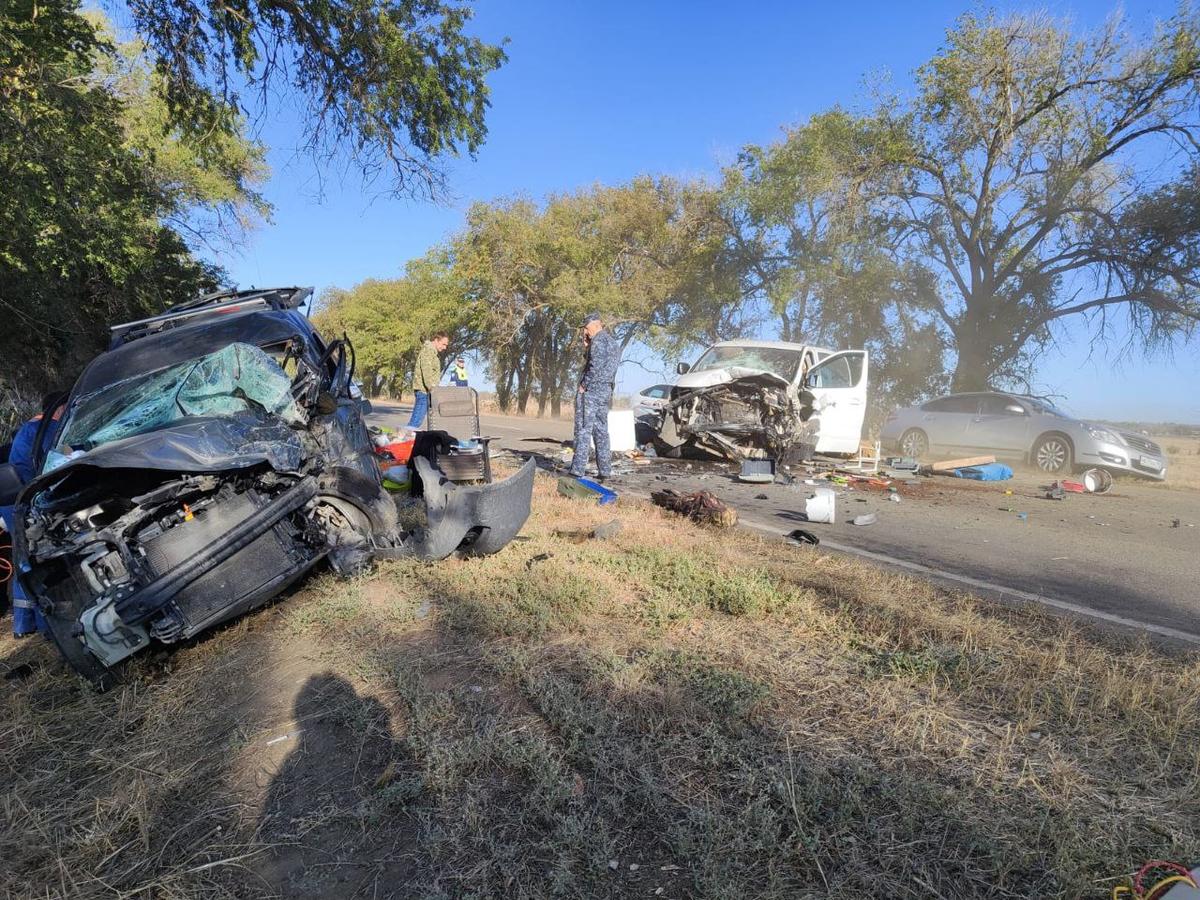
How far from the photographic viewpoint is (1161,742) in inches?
91.7

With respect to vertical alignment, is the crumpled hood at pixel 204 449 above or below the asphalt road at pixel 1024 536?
above

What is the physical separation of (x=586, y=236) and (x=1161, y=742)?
2619cm

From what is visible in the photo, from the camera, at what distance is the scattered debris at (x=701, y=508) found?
579cm

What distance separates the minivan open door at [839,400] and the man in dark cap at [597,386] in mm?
3747

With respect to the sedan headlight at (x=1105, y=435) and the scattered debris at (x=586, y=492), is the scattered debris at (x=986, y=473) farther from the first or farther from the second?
the scattered debris at (x=586, y=492)

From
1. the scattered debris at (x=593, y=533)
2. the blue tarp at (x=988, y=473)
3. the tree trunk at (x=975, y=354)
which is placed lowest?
the scattered debris at (x=593, y=533)

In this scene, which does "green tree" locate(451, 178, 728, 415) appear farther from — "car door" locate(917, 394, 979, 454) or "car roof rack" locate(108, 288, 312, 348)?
"car roof rack" locate(108, 288, 312, 348)

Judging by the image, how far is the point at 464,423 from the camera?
817 centimetres

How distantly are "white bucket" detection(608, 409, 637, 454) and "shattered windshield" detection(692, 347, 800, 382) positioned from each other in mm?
1601

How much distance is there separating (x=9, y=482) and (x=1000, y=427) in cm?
1422

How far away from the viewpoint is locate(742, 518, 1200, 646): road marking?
362 cm

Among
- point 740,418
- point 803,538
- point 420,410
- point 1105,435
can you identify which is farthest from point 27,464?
point 1105,435

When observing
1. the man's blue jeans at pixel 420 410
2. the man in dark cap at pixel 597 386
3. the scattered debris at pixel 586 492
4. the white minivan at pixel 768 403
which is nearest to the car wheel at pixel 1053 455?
the white minivan at pixel 768 403

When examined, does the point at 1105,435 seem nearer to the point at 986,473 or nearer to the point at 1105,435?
the point at 1105,435
